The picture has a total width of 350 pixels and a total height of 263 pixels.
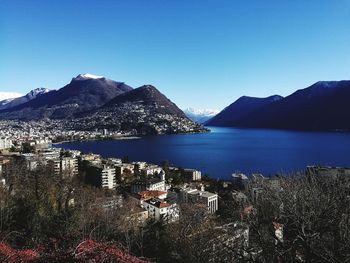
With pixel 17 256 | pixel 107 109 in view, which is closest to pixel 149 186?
pixel 17 256

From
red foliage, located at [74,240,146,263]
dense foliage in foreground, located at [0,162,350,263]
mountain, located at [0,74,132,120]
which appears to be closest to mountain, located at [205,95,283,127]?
mountain, located at [0,74,132,120]

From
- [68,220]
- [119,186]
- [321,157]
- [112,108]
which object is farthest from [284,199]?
[112,108]

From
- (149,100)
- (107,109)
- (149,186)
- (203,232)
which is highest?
(149,100)

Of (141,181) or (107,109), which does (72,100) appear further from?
(141,181)

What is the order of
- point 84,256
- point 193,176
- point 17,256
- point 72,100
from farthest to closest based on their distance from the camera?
point 72,100 < point 193,176 < point 17,256 < point 84,256

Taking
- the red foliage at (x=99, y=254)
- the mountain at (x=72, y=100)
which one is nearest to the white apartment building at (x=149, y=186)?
the red foliage at (x=99, y=254)

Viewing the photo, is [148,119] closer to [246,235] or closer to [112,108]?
[112,108]
